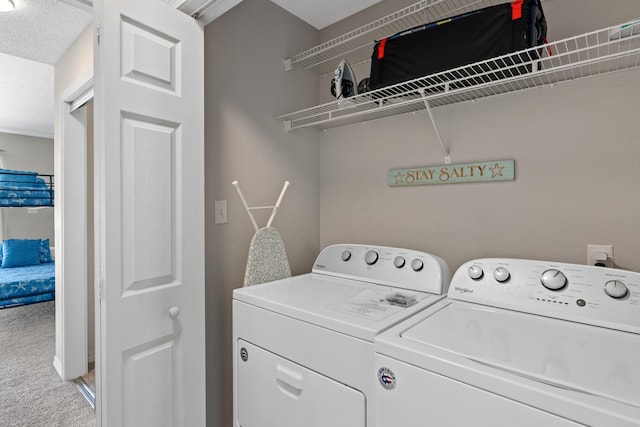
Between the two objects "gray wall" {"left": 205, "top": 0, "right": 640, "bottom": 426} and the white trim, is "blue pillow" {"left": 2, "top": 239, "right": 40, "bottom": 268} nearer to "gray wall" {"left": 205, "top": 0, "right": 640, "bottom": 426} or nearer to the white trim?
the white trim

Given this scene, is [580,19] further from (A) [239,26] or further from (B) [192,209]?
(B) [192,209]

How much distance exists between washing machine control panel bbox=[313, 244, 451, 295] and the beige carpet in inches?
72.0

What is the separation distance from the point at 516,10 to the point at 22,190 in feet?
18.4

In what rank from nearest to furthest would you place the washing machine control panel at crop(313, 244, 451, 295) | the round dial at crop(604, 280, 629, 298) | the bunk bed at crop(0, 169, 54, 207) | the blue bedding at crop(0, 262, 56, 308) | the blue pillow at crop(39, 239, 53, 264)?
the round dial at crop(604, 280, 629, 298), the washing machine control panel at crop(313, 244, 451, 295), the blue bedding at crop(0, 262, 56, 308), the bunk bed at crop(0, 169, 54, 207), the blue pillow at crop(39, 239, 53, 264)

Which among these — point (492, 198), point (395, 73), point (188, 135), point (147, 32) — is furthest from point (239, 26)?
point (492, 198)

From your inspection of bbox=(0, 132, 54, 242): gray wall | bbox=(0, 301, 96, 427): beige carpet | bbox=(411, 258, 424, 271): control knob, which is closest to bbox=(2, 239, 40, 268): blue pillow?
bbox=(0, 132, 54, 242): gray wall

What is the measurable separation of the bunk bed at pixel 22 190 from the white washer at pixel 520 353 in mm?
5342

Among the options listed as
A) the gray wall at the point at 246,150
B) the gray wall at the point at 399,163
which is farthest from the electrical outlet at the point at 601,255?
the gray wall at the point at 246,150

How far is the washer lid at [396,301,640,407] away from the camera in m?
0.71

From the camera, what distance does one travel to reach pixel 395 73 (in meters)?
1.45

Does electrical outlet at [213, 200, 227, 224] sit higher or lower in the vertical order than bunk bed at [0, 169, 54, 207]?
lower

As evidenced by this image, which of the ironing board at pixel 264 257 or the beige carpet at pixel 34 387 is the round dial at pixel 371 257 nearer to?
the ironing board at pixel 264 257

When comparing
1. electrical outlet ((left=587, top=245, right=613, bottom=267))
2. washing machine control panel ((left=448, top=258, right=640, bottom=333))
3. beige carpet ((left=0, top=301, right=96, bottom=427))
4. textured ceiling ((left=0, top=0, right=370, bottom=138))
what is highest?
textured ceiling ((left=0, top=0, right=370, bottom=138))

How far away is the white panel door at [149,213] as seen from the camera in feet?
3.81
